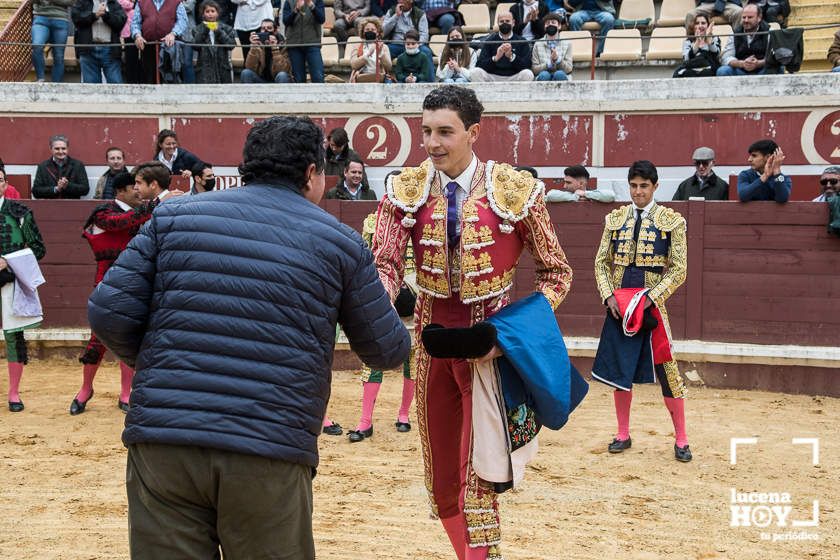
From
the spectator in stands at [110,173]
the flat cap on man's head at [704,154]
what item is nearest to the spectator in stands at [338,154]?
the spectator in stands at [110,173]

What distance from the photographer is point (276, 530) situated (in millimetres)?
2125

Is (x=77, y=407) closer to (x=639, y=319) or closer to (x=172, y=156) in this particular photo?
(x=172, y=156)

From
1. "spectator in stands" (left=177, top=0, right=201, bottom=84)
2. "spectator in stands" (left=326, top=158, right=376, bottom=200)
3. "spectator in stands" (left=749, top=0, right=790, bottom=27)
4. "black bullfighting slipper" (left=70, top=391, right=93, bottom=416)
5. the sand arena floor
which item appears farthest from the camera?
"spectator in stands" (left=749, top=0, right=790, bottom=27)

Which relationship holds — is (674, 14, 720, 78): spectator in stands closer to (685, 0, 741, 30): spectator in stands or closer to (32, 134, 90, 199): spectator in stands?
(685, 0, 741, 30): spectator in stands

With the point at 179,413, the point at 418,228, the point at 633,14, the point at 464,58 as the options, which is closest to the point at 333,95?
the point at 464,58

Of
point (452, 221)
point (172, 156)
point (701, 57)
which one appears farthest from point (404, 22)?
point (452, 221)

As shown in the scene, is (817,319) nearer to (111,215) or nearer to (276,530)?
(111,215)

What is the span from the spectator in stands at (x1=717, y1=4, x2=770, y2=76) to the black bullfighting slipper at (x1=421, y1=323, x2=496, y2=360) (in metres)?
7.00

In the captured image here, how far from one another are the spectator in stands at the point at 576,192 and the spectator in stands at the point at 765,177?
1041 millimetres

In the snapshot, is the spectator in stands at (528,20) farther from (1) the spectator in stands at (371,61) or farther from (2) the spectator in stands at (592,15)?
(1) the spectator in stands at (371,61)

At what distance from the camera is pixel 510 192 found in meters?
3.21

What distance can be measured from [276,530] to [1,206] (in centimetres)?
512

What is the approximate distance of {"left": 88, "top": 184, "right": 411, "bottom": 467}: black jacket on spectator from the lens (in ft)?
6.78

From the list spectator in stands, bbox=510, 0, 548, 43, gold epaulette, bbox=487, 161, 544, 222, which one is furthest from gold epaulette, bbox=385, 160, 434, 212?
spectator in stands, bbox=510, 0, 548, 43
